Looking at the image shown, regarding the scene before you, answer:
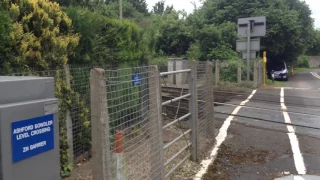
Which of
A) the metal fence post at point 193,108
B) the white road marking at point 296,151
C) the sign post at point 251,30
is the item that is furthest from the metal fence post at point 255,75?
the metal fence post at point 193,108

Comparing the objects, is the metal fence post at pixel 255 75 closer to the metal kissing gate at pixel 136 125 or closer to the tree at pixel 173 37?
the tree at pixel 173 37

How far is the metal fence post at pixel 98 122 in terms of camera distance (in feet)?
10.3

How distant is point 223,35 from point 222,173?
2147 cm

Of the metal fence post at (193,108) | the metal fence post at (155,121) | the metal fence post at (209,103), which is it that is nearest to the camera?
the metal fence post at (155,121)

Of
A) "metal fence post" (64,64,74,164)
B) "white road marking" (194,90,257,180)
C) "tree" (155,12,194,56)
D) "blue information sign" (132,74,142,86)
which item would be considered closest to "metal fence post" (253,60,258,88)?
"tree" (155,12,194,56)

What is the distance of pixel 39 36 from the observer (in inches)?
206

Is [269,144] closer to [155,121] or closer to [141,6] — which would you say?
[155,121]

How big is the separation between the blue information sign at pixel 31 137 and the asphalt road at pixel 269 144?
3831 mm

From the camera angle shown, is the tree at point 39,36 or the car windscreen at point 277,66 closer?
the tree at point 39,36

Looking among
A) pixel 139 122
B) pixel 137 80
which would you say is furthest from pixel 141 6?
pixel 139 122

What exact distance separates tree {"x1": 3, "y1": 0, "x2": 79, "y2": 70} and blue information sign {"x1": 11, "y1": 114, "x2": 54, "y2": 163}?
2814 mm

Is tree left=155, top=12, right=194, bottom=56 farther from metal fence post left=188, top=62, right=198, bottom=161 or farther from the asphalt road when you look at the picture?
metal fence post left=188, top=62, right=198, bottom=161

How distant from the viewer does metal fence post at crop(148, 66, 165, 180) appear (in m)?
4.55

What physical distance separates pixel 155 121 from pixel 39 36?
6.71 feet
